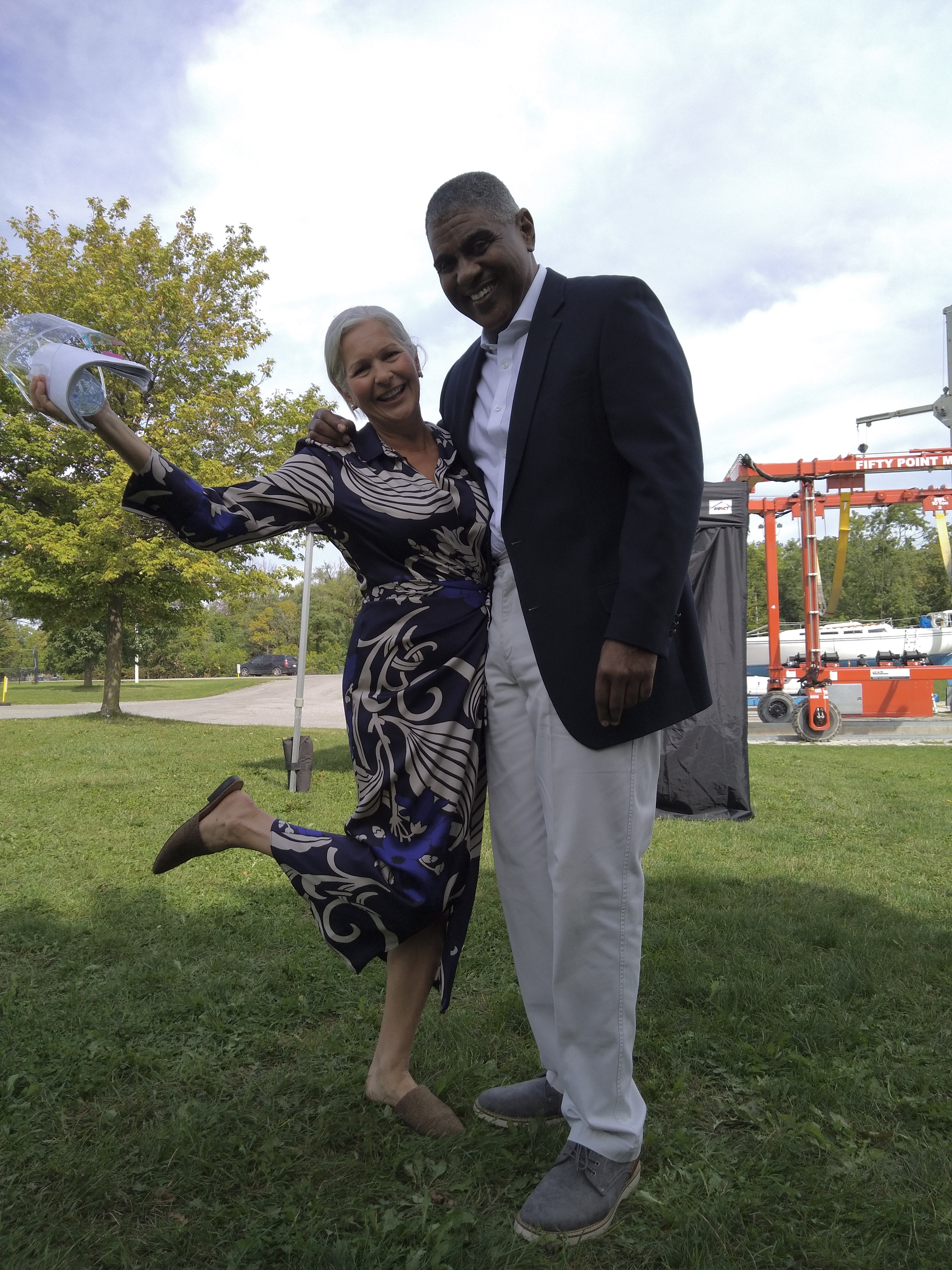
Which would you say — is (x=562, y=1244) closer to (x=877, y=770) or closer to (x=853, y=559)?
(x=877, y=770)

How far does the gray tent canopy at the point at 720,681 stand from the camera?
251 inches

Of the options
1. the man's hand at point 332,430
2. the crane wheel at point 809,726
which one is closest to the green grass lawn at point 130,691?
the crane wheel at point 809,726

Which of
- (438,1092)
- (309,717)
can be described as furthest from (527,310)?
(309,717)

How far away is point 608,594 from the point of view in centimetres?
191

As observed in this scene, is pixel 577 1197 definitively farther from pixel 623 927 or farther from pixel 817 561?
pixel 817 561

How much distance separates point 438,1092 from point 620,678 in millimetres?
1331

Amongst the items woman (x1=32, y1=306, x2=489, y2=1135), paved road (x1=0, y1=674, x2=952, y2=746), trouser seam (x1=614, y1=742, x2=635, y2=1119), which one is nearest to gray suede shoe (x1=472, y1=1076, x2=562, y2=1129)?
woman (x1=32, y1=306, x2=489, y2=1135)

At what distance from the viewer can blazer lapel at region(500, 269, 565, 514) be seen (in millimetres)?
1982

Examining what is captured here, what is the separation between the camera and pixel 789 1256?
1729mm

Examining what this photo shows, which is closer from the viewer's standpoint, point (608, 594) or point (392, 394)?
point (608, 594)

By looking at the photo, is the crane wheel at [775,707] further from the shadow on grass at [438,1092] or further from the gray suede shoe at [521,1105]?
the gray suede shoe at [521,1105]

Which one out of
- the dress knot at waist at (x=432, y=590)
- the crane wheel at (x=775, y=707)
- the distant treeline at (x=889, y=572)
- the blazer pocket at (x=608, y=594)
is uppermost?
the distant treeline at (x=889, y=572)

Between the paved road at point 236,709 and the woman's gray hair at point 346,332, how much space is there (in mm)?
11201

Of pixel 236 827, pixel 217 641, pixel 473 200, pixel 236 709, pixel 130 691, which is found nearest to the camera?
pixel 473 200
